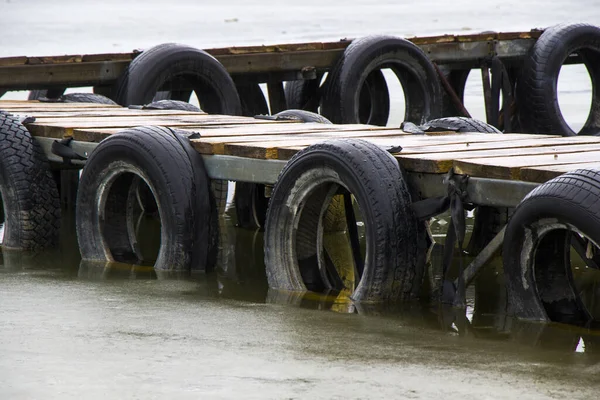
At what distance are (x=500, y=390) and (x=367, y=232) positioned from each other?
190 cm

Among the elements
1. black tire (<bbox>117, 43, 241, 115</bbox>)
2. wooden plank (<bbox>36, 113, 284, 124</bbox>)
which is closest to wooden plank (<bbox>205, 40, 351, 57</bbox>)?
black tire (<bbox>117, 43, 241, 115</bbox>)

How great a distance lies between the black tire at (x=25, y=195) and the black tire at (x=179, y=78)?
351 centimetres

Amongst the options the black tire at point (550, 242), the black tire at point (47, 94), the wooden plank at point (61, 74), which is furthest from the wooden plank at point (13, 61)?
the black tire at point (550, 242)

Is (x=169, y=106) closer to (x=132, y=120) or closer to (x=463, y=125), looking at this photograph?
(x=132, y=120)

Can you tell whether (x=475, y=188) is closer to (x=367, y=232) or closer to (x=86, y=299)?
(x=367, y=232)

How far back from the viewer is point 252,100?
1438cm

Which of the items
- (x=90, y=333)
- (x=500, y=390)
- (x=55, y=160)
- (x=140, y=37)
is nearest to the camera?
(x=500, y=390)

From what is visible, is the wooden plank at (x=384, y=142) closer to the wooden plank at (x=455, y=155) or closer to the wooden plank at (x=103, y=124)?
the wooden plank at (x=455, y=155)

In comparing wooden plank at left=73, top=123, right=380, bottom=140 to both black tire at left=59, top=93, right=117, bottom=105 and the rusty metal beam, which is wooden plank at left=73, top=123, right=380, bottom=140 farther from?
the rusty metal beam

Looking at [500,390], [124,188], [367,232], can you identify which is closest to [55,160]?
[124,188]

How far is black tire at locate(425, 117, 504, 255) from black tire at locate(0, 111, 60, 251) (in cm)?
260

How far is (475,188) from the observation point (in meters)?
6.37

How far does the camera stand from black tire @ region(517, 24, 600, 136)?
47.5ft

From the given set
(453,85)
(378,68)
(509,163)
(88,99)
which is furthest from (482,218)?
(453,85)
